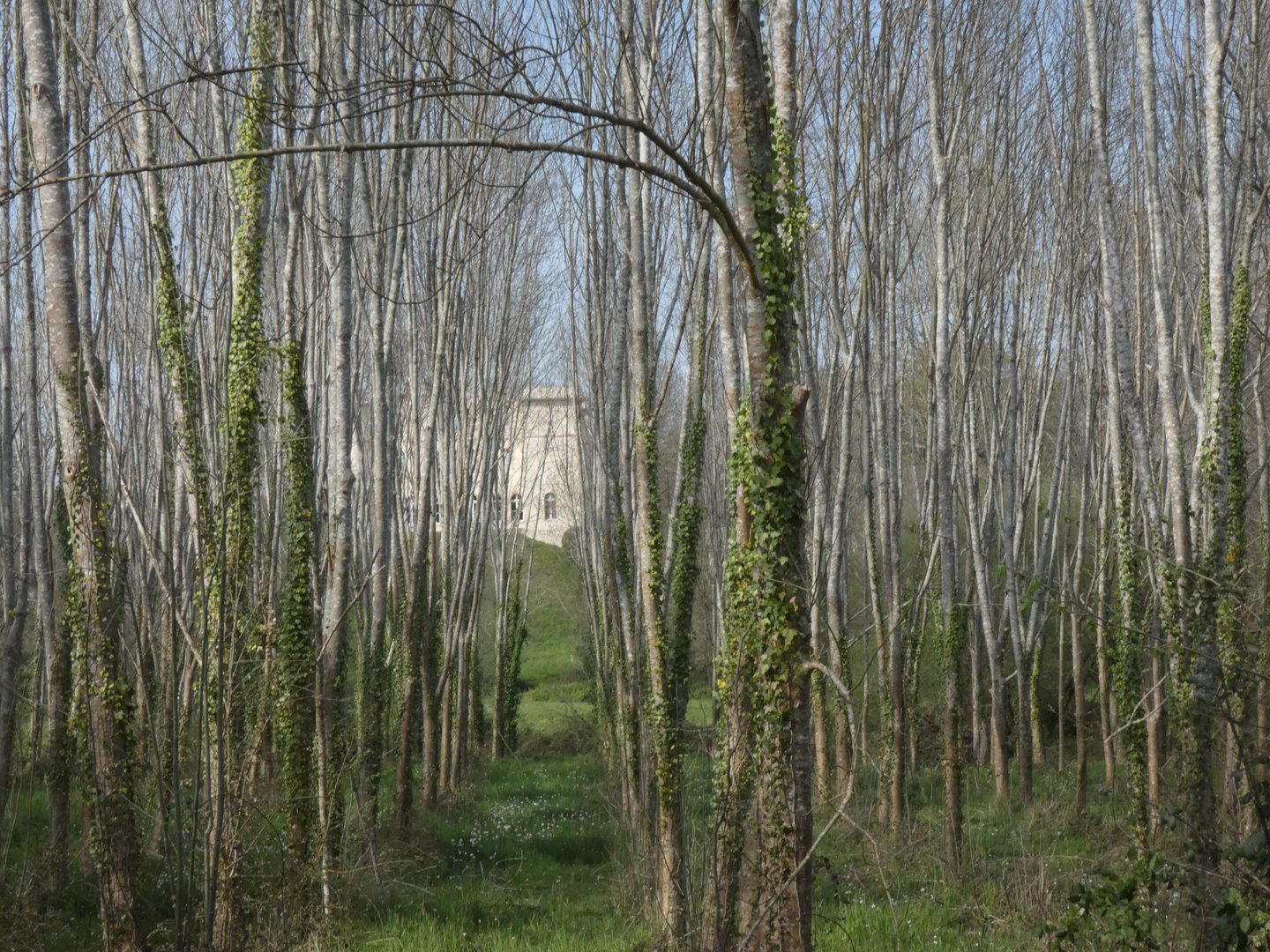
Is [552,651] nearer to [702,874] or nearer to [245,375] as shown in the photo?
[702,874]

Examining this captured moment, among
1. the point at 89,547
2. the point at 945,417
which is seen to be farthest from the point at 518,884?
the point at 945,417

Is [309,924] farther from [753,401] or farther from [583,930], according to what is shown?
[753,401]

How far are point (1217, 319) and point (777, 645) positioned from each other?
3.76 meters

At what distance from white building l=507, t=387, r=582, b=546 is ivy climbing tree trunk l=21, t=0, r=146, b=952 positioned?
43.9ft

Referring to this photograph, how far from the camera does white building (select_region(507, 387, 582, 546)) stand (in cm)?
2150

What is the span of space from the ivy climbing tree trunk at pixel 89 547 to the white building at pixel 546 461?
43.9 feet

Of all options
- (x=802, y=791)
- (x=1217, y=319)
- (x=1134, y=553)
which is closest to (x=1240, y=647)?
(x=1217, y=319)

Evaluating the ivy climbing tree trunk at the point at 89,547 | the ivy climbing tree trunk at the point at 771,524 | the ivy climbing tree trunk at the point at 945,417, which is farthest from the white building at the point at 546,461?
the ivy climbing tree trunk at the point at 771,524

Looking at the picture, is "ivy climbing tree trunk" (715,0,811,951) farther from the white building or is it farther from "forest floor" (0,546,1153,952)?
the white building

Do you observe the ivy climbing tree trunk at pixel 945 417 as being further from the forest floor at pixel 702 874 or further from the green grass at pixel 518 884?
the green grass at pixel 518 884

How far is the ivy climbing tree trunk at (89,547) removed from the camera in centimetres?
549

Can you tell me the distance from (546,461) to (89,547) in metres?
28.3

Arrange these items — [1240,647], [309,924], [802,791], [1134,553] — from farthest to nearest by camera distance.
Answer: [1134,553], [309,924], [1240,647], [802,791]

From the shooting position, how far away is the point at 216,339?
435cm
